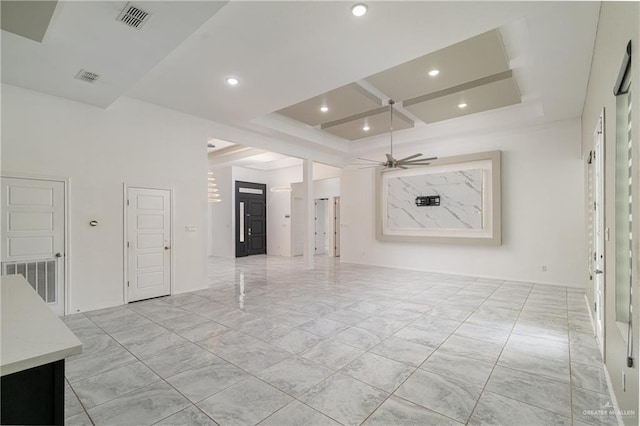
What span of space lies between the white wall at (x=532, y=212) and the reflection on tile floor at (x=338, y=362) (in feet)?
4.37

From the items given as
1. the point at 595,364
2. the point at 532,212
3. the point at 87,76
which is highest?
the point at 87,76

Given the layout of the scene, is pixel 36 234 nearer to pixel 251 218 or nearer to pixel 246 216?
pixel 246 216

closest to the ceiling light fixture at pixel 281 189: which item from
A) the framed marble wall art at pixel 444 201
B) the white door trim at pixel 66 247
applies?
the framed marble wall art at pixel 444 201

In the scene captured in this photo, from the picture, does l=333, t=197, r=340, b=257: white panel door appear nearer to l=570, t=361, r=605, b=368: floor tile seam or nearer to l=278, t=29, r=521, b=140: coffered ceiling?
l=278, t=29, r=521, b=140: coffered ceiling

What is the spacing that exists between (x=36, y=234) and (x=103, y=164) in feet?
4.39

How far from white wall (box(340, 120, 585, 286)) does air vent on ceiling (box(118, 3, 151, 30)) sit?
6.77 meters

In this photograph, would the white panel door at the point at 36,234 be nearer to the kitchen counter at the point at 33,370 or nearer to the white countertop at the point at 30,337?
the white countertop at the point at 30,337

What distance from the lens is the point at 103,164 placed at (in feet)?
15.8

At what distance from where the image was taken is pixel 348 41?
3.45m

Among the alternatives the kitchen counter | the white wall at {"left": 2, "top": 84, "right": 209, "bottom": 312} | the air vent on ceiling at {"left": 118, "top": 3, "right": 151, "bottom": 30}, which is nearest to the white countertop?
the kitchen counter

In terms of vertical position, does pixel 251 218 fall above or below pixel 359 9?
below

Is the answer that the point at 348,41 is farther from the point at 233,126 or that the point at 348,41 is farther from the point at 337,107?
the point at 233,126

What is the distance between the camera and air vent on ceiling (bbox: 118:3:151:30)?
2650mm

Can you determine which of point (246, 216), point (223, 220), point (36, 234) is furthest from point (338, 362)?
point (223, 220)
